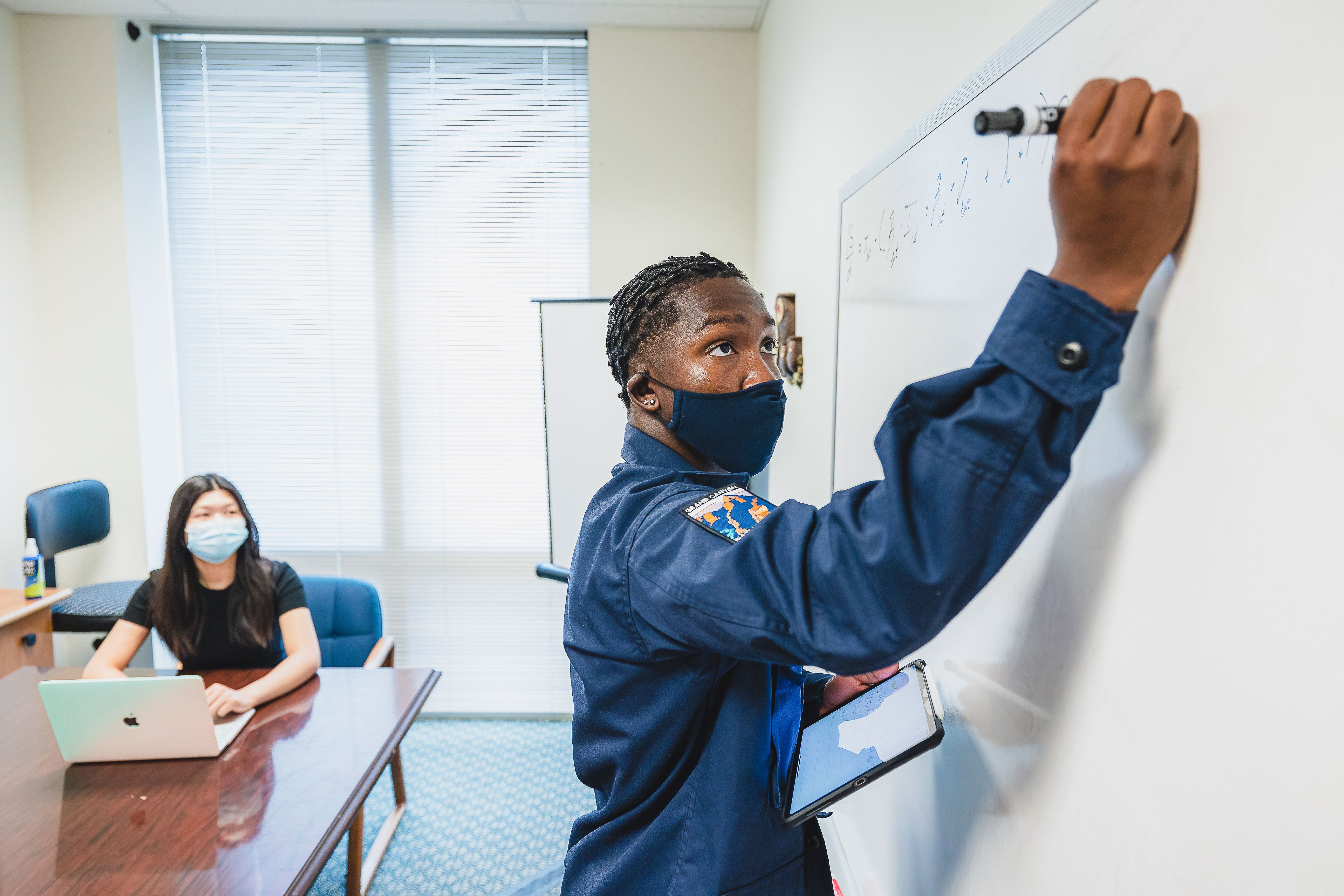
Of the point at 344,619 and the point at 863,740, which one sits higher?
the point at 863,740

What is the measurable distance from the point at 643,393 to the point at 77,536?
3048mm

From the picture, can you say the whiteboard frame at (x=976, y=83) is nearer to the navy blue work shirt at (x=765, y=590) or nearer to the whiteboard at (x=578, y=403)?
the navy blue work shirt at (x=765, y=590)

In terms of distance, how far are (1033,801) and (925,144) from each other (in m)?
0.80

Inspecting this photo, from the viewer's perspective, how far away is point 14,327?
281cm

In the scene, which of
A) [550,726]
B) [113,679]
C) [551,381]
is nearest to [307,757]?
[113,679]

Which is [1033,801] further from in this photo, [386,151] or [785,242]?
[386,151]

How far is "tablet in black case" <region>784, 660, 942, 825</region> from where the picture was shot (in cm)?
68

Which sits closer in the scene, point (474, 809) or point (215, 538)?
point (215, 538)

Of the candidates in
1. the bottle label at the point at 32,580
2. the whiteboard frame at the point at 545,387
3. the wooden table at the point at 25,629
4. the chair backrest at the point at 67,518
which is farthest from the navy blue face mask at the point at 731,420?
the chair backrest at the point at 67,518

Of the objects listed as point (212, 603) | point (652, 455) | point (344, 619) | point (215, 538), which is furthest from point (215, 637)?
point (652, 455)

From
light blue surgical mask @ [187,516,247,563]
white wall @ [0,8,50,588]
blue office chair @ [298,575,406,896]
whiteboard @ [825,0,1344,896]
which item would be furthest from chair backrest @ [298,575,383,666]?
whiteboard @ [825,0,1344,896]

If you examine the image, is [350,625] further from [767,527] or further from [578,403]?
[767,527]

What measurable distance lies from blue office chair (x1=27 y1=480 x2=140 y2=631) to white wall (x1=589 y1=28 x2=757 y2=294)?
2178mm

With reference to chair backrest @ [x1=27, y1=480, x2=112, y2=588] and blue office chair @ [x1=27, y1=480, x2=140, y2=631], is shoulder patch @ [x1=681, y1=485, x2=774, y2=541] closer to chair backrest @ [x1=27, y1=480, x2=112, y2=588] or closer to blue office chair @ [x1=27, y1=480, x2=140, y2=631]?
blue office chair @ [x1=27, y1=480, x2=140, y2=631]
